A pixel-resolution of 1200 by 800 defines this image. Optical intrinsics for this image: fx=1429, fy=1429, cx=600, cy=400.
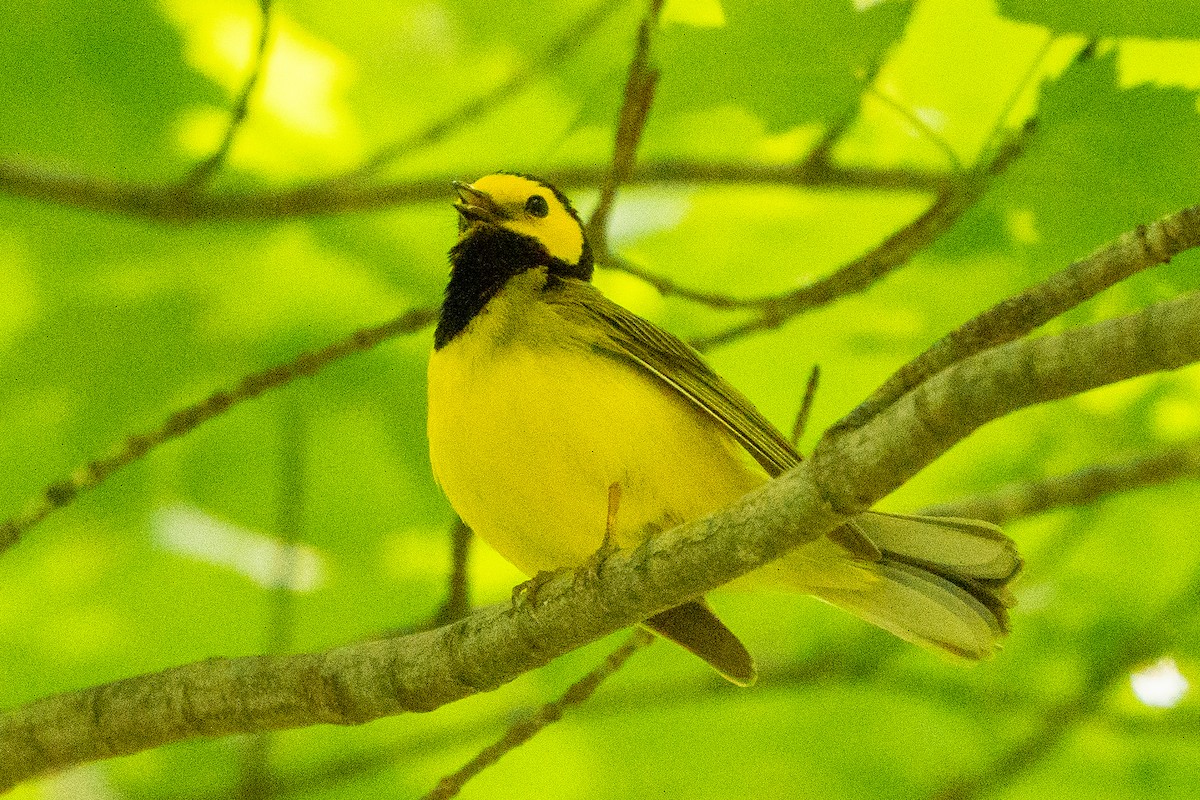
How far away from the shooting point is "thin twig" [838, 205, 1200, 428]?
246 centimetres

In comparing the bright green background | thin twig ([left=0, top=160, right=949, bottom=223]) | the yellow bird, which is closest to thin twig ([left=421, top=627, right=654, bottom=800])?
the yellow bird

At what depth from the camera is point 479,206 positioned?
5.21 m

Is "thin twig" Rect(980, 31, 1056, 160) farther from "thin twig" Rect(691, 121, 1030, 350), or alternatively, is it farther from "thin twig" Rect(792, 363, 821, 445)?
"thin twig" Rect(792, 363, 821, 445)

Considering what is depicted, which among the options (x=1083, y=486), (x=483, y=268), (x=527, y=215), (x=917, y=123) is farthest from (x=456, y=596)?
(x=1083, y=486)

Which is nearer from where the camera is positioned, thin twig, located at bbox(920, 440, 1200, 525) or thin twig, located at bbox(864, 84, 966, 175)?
thin twig, located at bbox(864, 84, 966, 175)

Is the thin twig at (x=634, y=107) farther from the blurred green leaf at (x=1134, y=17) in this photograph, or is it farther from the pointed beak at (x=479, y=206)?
the blurred green leaf at (x=1134, y=17)

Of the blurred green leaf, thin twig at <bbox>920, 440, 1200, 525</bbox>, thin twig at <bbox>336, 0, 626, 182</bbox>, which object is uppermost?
thin twig at <bbox>336, 0, 626, 182</bbox>

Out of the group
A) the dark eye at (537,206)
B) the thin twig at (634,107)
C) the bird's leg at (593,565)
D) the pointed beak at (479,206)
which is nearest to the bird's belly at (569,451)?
the bird's leg at (593,565)

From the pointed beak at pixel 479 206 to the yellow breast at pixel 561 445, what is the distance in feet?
2.45

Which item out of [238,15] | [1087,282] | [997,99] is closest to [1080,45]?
[997,99]

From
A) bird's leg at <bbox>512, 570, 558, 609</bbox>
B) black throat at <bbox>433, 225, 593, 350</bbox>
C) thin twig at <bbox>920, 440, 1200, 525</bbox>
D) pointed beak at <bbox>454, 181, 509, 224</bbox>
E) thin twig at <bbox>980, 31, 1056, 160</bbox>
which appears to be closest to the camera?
bird's leg at <bbox>512, 570, 558, 609</bbox>

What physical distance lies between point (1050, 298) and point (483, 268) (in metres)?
2.88

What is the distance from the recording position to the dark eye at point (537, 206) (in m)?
5.45

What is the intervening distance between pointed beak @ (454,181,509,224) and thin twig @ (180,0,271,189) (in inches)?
33.8
